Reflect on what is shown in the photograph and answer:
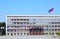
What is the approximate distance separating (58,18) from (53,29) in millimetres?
5782

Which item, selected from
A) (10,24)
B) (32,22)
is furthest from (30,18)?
(10,24)

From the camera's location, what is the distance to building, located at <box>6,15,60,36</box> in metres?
97.2

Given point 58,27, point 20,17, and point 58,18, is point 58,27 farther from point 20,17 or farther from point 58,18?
point 20,17

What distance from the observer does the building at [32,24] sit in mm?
97181

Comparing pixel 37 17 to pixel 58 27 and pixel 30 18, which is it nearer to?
pixel 30 18

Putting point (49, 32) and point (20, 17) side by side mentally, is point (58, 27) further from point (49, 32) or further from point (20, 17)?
point (20, 17)

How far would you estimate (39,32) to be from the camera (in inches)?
3895

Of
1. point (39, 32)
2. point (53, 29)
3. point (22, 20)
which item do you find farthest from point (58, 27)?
point (22, 20)

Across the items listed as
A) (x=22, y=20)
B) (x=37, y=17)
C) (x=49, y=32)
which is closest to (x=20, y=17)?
(x=22, y=20)

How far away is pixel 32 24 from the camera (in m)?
98.1

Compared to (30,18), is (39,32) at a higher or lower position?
lower

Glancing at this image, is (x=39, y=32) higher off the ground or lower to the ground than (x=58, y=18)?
lower

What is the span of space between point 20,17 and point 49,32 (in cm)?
1493

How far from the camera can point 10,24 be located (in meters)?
98.3
